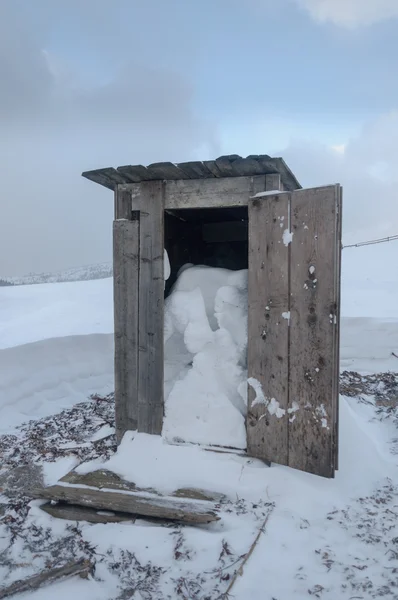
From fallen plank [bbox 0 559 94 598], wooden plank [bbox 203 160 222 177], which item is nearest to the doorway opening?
wooden plank [bbox 203 160 222 177]

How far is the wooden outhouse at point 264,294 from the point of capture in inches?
135

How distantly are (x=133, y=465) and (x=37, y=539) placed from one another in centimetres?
101

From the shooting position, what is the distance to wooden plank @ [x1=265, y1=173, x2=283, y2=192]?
3658 millimetres

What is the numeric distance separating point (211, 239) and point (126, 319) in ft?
7.35

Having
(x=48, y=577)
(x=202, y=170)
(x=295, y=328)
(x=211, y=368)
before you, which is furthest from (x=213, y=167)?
(x=48, y=577)

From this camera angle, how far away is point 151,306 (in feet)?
13.4

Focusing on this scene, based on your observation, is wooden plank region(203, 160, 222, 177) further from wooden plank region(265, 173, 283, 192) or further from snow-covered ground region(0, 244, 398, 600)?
snow-covered ground region(0, 244, 398, 600)

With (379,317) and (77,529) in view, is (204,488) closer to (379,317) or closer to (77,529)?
(77,529)

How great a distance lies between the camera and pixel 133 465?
3727 mm

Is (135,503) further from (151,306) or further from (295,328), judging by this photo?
(295,328)

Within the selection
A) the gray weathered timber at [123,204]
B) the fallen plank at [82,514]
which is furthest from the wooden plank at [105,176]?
the fallen plank at [82,514]

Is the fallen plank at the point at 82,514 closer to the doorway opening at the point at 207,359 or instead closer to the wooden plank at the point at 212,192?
the doorway opening at the point at 207,359

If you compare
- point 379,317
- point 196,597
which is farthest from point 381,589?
point 379,317

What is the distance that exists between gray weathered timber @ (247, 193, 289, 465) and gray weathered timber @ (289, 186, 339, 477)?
0.23 ft
